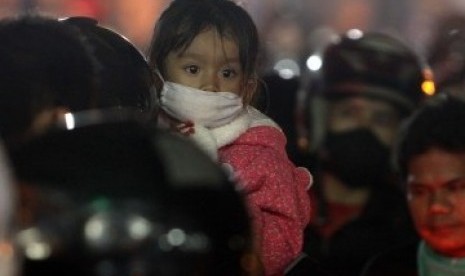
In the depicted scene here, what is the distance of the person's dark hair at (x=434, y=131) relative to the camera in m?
4.61

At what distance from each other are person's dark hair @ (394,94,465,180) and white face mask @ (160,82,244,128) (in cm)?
128

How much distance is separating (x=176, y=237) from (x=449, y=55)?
6316 mm

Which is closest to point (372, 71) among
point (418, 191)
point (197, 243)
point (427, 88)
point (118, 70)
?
point (427, 88)

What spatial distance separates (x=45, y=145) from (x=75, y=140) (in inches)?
1.5

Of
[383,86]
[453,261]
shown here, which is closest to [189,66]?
[453,261]

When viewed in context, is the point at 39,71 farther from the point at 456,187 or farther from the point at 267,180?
the point at 456,187

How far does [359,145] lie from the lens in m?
6.38

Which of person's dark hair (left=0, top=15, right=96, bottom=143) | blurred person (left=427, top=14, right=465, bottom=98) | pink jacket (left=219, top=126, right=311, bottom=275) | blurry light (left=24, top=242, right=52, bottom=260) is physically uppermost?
blurry light (left=24, top=242, right=52, bottom=260)

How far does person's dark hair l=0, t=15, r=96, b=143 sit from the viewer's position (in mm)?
2465

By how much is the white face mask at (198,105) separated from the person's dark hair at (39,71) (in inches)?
24.8

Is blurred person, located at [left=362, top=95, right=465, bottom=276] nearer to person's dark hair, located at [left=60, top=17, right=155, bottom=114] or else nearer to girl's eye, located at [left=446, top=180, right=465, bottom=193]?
girl's eye, located at [left=446, top=180, right=465, bottom=193]

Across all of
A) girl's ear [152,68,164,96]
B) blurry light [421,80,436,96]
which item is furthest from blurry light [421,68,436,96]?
girl's ear [152,68,164,96]

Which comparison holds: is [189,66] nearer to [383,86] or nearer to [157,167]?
[157,167]

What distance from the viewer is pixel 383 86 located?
6.73 metres
